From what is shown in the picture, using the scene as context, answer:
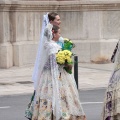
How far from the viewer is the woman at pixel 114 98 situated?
695cm

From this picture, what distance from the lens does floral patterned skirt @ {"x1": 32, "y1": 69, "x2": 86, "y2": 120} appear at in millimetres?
8695

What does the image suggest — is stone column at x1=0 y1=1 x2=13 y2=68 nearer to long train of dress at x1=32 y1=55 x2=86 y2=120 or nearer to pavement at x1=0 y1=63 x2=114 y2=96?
pavement at x1=0 y1=63 x2=114 y2=96

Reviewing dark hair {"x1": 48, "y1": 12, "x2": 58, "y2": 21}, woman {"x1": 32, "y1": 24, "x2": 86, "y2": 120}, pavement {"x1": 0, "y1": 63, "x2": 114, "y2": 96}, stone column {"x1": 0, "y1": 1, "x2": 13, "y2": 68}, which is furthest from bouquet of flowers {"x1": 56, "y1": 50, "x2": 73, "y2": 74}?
stone column {"x1": 0, "y1": 1, "x2": 13, "y2": 68}

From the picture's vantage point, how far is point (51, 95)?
28.7ft

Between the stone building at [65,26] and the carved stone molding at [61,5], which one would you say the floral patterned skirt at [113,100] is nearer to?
the stone building at [65,26]

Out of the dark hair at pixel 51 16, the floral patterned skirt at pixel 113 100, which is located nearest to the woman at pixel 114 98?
the floral patterned skirt at pixel 113 100

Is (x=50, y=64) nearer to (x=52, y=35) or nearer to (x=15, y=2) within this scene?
(x=52, y=35)

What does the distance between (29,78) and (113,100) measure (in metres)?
10.5


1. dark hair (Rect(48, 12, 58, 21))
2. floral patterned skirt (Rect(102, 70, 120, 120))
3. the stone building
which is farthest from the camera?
the stone building

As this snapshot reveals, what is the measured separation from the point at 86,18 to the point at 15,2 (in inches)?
117

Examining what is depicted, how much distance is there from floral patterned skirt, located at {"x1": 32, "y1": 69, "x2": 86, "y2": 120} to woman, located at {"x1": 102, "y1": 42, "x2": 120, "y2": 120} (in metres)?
1.68

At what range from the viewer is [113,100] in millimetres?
6988

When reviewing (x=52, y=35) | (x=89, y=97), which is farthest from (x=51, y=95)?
(x=89, y=97)

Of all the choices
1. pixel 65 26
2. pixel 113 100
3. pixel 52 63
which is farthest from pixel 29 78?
pixel 113 100
